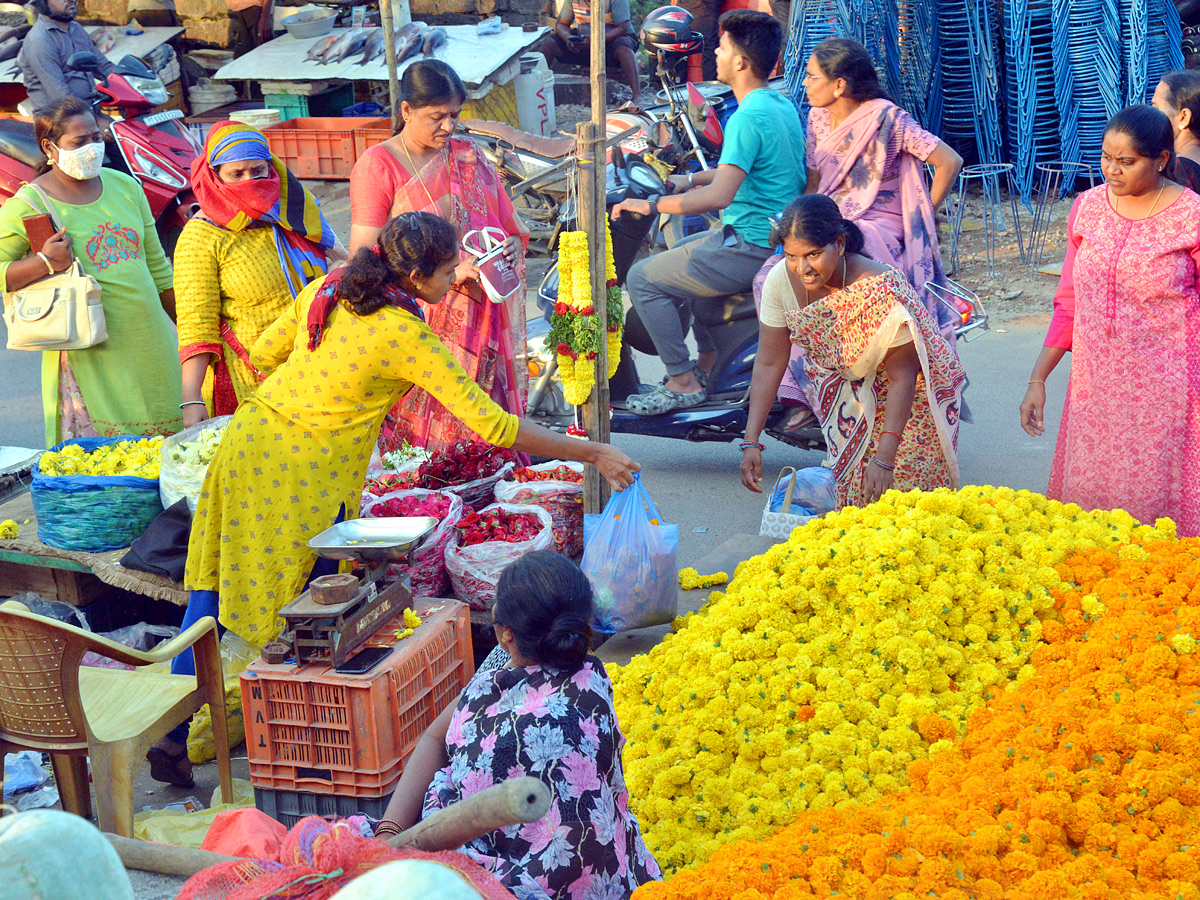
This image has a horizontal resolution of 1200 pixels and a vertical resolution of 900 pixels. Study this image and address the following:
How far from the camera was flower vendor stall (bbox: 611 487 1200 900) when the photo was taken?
221 centimetres

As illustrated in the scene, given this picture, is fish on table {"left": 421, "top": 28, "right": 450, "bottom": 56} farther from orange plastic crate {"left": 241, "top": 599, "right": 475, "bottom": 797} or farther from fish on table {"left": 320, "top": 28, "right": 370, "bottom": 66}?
orange plastic crate {"left": 241, "top": 599, "right": 475, "bottom": 797}

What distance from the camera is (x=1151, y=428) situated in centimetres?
369

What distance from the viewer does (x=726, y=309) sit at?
548 cm

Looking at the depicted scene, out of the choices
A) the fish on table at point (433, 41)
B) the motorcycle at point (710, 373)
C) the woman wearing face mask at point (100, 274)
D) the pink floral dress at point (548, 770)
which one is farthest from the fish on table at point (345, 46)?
the pink floral dress at point (548, 770)

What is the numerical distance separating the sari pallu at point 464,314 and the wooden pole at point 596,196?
72cm

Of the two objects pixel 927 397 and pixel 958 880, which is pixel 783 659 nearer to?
pixel 958 880

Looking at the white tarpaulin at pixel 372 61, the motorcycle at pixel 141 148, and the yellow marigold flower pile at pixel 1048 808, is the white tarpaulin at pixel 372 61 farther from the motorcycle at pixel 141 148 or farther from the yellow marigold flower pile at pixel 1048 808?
the yellow marigold flower pile at pixel 1048 808

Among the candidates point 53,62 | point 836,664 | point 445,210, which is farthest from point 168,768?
point 53,62

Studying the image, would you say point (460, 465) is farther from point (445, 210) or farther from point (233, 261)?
point (233, 261)

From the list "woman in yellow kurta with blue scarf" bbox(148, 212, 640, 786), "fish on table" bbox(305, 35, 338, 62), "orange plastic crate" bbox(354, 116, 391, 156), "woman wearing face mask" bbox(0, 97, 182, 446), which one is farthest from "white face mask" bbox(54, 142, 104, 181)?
"fish on table" bbox(305, 35, 338, 62)

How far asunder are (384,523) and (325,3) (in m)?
11.1

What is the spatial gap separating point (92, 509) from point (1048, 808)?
3200 mm

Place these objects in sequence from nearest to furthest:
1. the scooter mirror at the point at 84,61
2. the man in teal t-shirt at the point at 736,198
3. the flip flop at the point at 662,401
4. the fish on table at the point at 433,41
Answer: the man in teal t-shirt at the point at 736,198, the flip flop at the point at 662,401, the scooter mirror at the point at 84,61, the fish on table at the point at 433,41

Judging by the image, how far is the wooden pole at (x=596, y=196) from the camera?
3.52 meters
